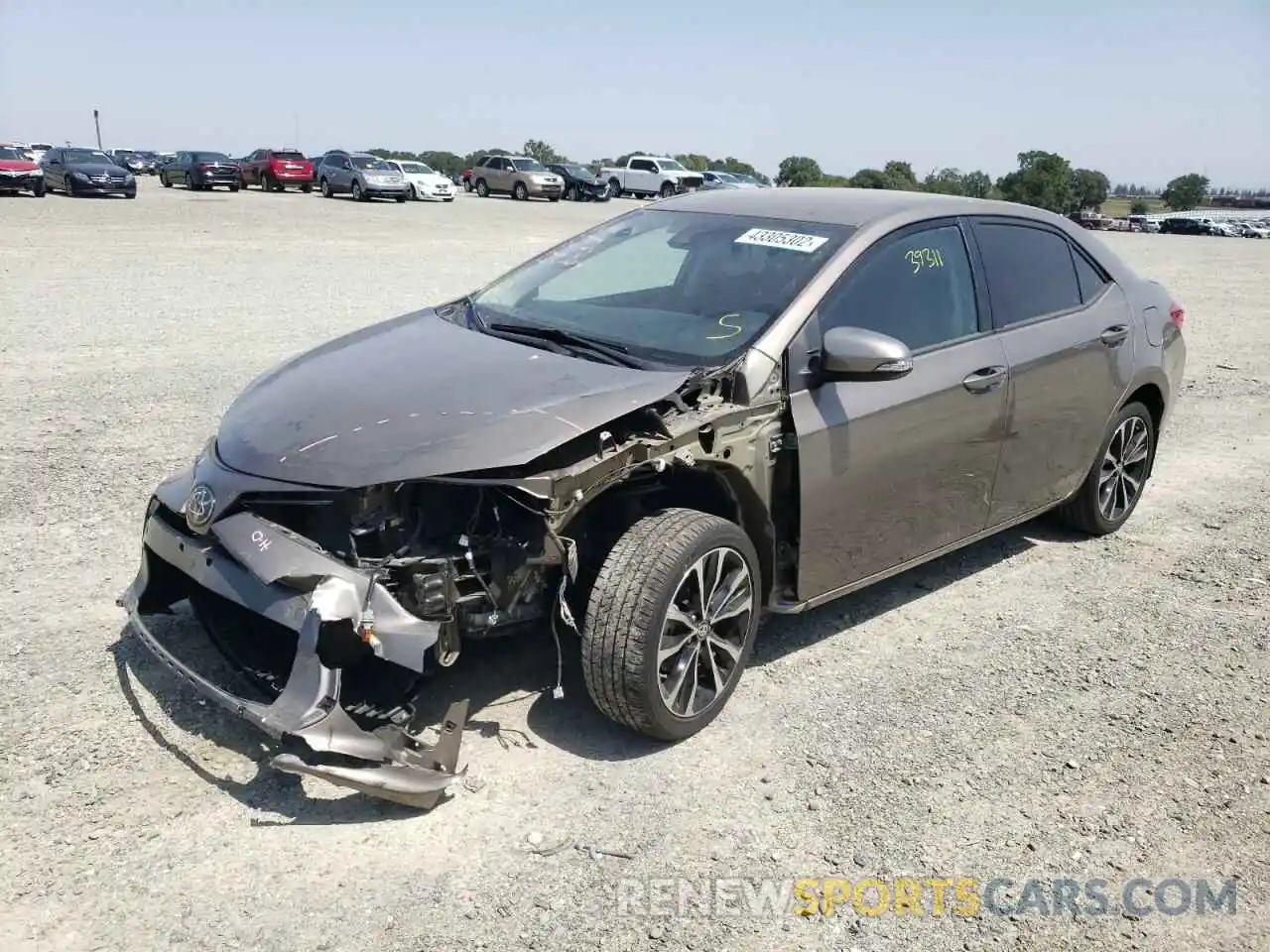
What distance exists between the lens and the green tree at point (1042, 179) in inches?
3169

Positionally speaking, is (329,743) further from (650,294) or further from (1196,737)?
(1196,737)

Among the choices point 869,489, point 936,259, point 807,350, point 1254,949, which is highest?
point 936,259

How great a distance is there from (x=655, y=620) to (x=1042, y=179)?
A: 88938 millimetres

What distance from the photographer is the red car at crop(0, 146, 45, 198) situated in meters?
30.1

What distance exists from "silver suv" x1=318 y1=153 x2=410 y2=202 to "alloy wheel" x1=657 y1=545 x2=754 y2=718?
3416 centimetres

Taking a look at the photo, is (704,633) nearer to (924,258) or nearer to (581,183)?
(924,258)

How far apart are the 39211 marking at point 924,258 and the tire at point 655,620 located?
1499 millimetres

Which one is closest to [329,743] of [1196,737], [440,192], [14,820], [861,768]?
[14,820]

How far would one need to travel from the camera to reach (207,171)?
38.2m

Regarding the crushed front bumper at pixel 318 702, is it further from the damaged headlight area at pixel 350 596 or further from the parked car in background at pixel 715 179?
the parked car in background at pixel 715 179

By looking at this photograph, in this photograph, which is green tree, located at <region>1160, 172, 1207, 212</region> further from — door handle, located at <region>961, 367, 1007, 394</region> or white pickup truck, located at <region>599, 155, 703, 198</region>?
door handle, located at <region>961, 367, 1007, 394</region>

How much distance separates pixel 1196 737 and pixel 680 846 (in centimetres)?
207

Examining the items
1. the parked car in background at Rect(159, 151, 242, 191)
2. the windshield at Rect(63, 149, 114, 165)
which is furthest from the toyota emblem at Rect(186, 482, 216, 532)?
the parked car in background at Rect(159, 151, 242, 191)

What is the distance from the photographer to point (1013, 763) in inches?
145
